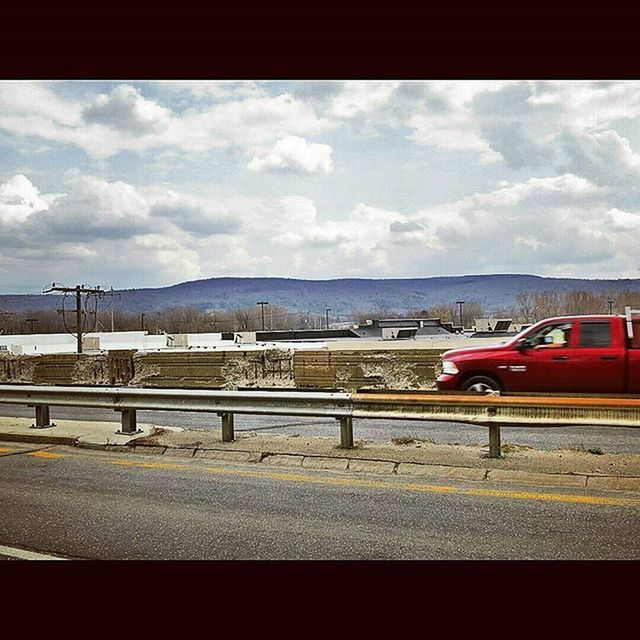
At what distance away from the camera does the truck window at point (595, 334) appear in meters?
10.0

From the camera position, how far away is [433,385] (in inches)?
595

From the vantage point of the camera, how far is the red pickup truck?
32.3 feet

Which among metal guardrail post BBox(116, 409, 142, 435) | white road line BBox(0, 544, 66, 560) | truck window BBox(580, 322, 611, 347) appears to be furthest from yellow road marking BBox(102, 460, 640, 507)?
truck window BBox(580, 322, 611, 347)

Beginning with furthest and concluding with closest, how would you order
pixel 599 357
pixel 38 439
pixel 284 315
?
pixel 284 315
pixel 599 357
pixel 38 439

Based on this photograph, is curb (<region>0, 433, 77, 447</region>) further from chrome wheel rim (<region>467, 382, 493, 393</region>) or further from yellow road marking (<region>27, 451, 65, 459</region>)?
chrome wheel rim (<region>467, 382, 493, 393</region>)

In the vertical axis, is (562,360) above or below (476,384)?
above

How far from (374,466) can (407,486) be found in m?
0.88

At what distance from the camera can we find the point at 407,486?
257 inches

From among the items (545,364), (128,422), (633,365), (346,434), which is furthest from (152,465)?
(633,365)

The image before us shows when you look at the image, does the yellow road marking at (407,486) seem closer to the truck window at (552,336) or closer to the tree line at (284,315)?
the truck window at (552,336)

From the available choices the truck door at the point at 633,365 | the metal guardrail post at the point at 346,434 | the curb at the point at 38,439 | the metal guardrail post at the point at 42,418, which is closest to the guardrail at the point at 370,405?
the metal guardrail post at the point at 346,434

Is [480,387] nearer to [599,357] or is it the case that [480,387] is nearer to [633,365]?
[599,357]

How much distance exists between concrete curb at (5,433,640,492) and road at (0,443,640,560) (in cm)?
26
